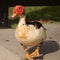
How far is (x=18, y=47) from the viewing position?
6457 millimetres

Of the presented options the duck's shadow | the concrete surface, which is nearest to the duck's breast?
the concrete surface

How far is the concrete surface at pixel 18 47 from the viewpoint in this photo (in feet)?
19.1

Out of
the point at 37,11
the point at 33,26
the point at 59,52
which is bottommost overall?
the point at 37,11

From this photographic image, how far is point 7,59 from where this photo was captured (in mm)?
5695

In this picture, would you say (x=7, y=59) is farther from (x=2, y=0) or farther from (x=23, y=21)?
(x=2, y=0)

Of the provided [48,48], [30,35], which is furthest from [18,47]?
[30,35]

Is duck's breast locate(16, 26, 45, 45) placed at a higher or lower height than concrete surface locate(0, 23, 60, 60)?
higher

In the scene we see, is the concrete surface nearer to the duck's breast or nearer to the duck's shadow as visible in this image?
the duck's shadow

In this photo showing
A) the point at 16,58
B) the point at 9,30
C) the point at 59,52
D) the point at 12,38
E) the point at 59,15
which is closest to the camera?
the point at 16,58

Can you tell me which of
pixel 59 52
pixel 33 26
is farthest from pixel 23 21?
pixel 59 52

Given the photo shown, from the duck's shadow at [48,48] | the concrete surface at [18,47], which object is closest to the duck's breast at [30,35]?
the concrete surface at [18,47]

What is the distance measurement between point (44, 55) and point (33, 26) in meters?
0.83

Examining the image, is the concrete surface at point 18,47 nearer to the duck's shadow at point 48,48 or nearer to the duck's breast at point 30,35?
the duck's shadow at point 48,48

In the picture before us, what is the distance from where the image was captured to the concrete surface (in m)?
→ 5.81
